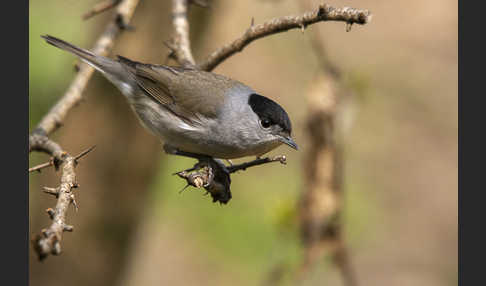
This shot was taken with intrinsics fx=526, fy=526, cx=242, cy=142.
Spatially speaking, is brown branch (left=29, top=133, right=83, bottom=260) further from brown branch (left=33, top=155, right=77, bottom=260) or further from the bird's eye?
the bird's eye

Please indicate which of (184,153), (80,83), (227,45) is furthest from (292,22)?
(80,83)

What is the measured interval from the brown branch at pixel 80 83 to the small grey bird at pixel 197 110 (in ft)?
0.36

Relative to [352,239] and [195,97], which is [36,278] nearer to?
[195,97]

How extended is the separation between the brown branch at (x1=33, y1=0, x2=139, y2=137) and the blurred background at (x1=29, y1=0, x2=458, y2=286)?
21 cm

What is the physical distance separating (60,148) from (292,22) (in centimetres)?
139

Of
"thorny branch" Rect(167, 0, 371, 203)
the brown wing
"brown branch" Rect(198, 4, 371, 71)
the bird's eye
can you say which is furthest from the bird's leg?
"brown branch" Rect(198, 4, 371, 71)

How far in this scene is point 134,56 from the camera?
16.9 ft

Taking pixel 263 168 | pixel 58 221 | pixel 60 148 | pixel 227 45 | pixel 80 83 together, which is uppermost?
pixel 263 168

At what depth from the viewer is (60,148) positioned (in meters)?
2.77

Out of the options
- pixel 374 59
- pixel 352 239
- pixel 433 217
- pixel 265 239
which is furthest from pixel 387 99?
pixel 265 239

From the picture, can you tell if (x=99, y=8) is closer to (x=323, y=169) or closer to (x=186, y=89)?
(x=186, y=89)

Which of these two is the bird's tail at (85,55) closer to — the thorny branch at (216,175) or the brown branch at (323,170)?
the thorny branch at (216,175)

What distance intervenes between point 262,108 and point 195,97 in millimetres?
527

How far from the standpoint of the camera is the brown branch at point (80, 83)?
10.3 feet
